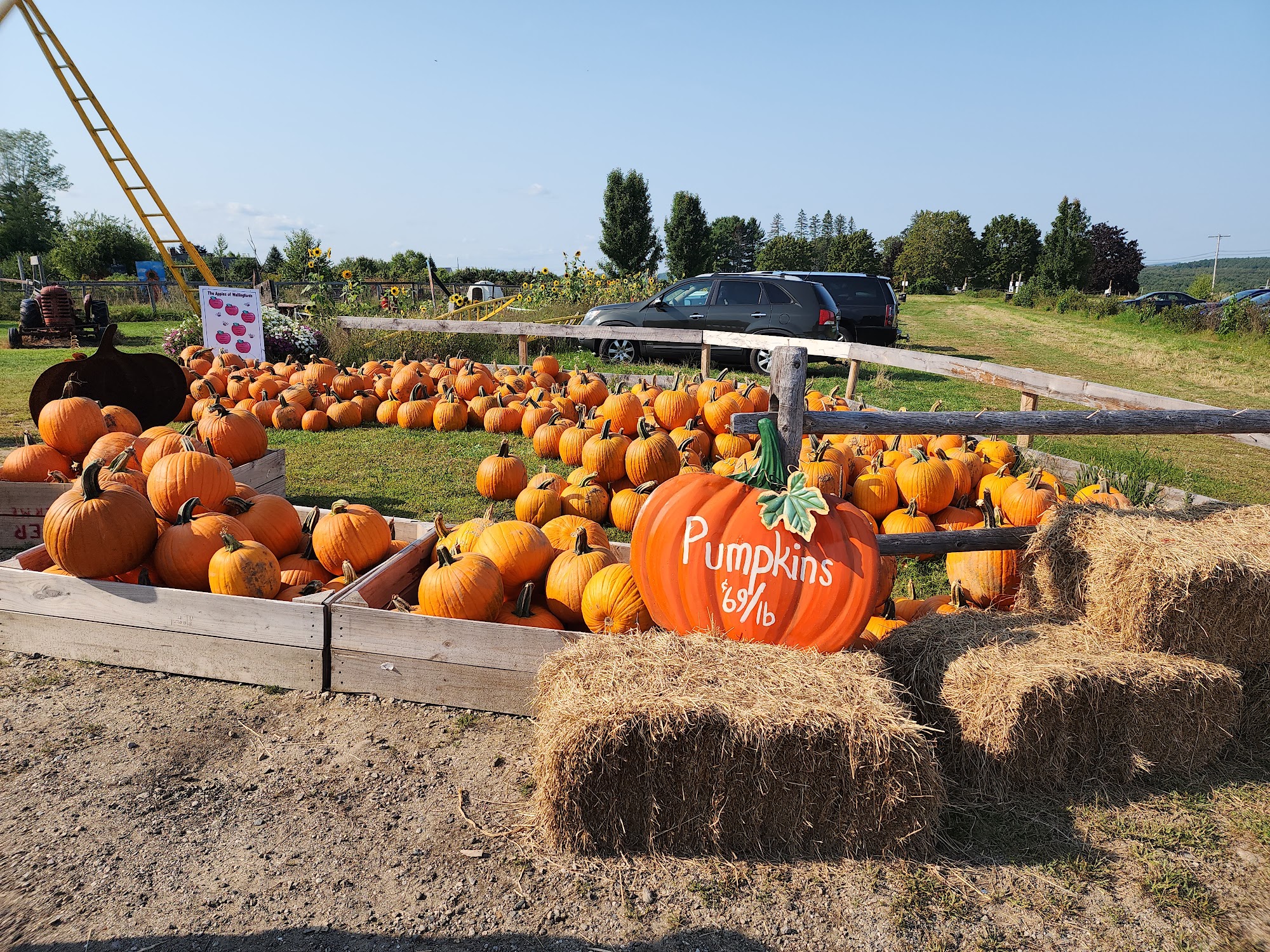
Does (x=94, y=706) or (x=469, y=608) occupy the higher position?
(x=469, y=608)

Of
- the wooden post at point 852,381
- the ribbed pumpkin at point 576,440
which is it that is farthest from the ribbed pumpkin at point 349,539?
the wooden post at point 852,381

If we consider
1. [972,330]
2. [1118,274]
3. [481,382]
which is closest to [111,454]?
[481,382]

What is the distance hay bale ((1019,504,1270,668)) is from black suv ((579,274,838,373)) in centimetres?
957

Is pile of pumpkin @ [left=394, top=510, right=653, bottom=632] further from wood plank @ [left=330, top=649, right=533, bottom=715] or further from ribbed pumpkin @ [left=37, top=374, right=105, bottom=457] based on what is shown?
ribbed pumpkin @ [left=37, top=374, right=105, bottom=457]

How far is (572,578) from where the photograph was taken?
3480 millimetres

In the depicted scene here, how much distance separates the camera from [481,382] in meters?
8.84

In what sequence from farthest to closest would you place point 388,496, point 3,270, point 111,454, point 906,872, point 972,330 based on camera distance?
point 3,270 < point 972,330 < point 388,496 < point 111,454 < point 906,872

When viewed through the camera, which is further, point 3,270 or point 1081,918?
point 3,270

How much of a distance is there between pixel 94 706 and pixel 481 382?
6.09 metres

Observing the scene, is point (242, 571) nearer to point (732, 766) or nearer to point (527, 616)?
point (527, 616)

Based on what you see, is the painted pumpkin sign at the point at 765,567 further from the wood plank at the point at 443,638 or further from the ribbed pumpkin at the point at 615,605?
the wood plank at the point at 443,638

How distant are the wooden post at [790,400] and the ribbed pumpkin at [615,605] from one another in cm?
99

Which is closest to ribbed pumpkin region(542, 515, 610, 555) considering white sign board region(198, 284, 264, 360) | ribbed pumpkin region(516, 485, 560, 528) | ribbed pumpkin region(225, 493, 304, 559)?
ribbed pumpkin region(516, 485, 560, 528)

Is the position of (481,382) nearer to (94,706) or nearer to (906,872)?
(94,706)
